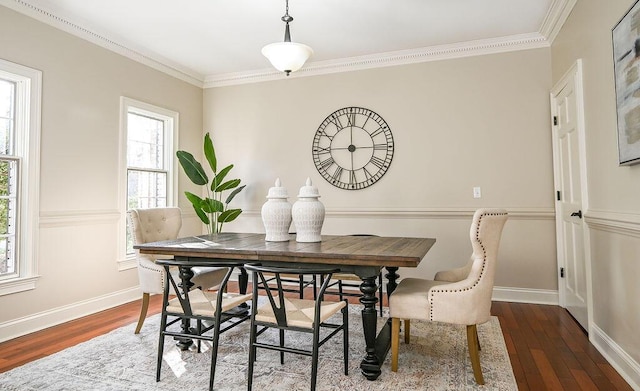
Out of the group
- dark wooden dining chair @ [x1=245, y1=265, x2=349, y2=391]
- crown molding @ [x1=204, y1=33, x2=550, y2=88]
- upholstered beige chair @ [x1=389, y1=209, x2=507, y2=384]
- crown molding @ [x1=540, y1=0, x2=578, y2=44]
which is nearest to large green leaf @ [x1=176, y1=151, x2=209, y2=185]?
crown molding @ [x1=204, y1=33, x2=550, y2=88]

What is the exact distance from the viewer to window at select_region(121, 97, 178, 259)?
13.7 feet

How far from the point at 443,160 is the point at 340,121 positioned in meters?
1.27

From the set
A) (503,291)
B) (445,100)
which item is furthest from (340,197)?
(503,291)

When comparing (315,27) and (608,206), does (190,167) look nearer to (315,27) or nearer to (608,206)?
(315,27)

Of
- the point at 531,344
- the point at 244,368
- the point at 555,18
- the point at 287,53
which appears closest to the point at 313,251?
the point at 244,368

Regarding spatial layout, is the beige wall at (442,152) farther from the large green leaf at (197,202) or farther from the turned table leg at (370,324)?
the turned table leg at (370,324)

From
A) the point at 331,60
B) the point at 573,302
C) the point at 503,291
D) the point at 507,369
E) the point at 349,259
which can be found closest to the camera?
the point at 349,259

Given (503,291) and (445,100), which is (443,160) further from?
(503,291)

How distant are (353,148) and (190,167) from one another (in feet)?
6.33

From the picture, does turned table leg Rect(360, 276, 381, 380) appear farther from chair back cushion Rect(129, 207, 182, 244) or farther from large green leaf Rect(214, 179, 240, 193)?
large green leaf Rect(214, 179, 240, 193)

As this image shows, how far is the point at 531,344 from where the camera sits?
277 cm

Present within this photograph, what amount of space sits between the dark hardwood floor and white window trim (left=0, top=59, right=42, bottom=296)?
21.2 inches

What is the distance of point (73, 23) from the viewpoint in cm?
346

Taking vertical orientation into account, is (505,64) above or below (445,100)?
above
